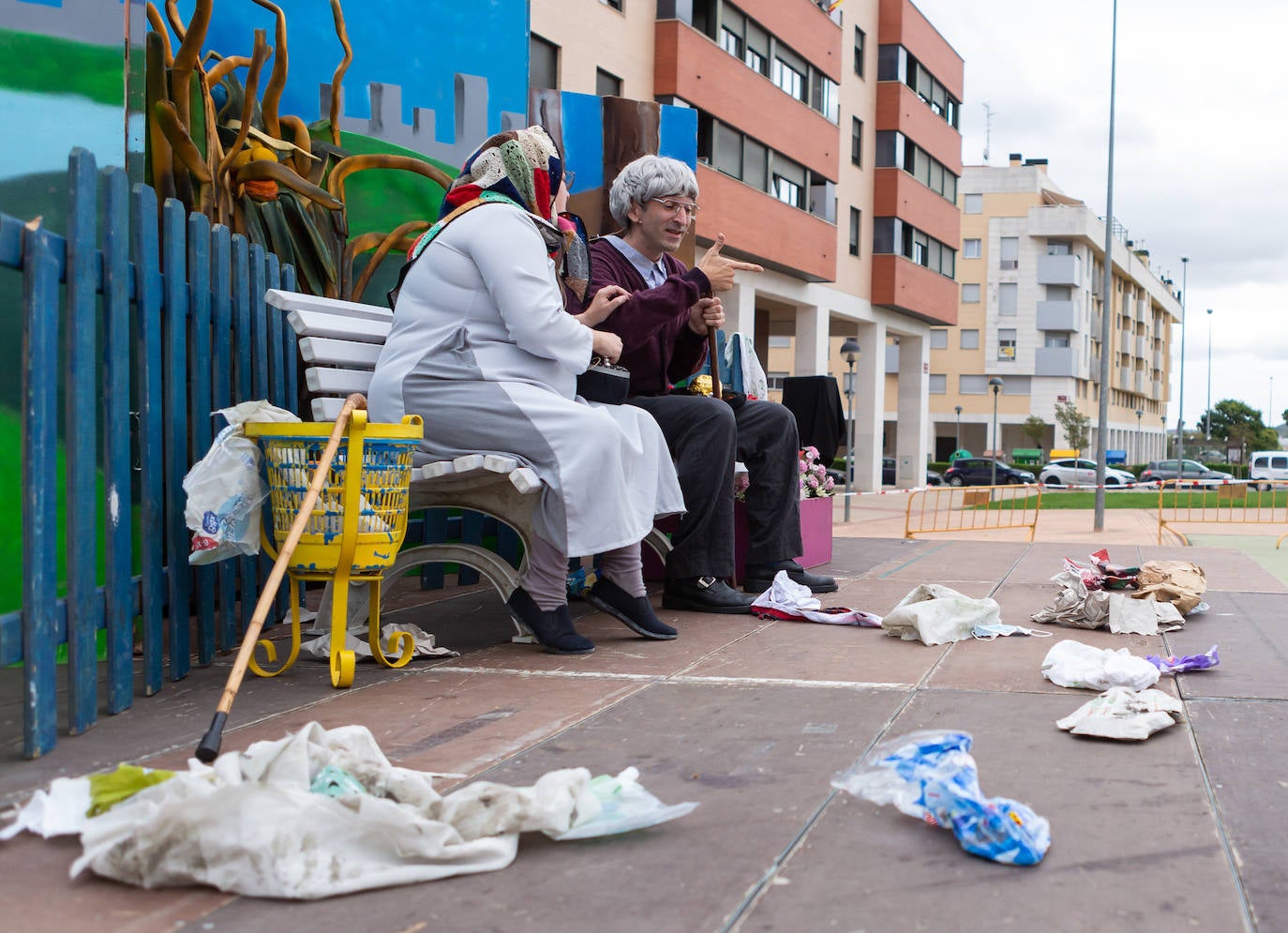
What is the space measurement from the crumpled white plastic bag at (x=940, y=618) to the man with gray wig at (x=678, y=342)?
915 mm

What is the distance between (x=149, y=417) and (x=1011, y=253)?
74.0m

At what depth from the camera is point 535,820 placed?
2.25 meters

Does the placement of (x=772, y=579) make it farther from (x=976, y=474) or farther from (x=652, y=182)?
(x=976, y=474)

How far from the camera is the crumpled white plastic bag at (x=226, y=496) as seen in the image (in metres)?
3.60

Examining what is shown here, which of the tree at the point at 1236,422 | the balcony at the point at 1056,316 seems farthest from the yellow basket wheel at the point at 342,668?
the tree at the point at 1236,422

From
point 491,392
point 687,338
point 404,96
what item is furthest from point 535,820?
point 404,96

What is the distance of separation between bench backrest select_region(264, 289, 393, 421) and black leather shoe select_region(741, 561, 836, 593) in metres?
2.20

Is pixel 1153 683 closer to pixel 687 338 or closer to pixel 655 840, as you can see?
pixel 655 840

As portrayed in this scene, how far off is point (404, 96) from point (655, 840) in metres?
5.46

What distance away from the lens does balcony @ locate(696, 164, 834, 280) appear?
2536 centimetres

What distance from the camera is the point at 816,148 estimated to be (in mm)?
31906

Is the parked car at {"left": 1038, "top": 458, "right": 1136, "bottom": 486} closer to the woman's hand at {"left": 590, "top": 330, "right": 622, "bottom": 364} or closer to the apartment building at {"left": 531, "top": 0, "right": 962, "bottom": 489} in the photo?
the apartment building at {"left": 531, "top": 0, "right": 962, "bottom": 489}

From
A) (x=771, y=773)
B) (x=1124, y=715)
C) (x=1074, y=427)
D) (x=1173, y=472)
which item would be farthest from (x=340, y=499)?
(x=1074, y=427)

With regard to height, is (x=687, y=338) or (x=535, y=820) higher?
(x=687, y=338)
